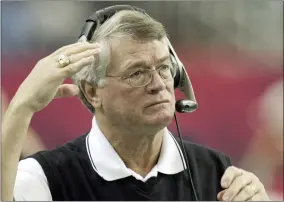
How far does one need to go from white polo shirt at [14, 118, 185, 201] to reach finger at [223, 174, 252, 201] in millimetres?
133

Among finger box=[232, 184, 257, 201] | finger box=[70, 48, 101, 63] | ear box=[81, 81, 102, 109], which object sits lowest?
finger box=[232, 184, 257, 201]

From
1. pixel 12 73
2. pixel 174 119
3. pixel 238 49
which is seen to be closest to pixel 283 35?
pixel 238 49

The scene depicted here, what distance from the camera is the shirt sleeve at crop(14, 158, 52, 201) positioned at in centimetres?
86

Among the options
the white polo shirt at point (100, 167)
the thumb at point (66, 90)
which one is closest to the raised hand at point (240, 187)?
the white polo shirt at point (100, 167)

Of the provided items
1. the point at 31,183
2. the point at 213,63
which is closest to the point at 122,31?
the point at 213,63

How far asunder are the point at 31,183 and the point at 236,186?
0.40 meters

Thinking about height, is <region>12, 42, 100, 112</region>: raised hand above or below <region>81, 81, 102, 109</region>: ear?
above

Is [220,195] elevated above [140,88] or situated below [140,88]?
below

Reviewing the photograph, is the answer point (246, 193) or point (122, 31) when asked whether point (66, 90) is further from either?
point (246, 193)

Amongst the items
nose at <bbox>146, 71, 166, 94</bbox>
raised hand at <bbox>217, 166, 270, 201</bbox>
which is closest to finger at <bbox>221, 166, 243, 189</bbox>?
raised hand at <bbox>217, 166, 270, 201</bbox>

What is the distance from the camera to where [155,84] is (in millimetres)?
893

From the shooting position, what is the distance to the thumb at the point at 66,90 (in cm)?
87

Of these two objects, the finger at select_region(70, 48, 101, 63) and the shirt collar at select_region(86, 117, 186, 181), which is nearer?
the finger at select_region(70, 48, 101, 63)

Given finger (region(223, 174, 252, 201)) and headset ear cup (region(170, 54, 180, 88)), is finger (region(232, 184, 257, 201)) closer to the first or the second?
finger (region(223, 174, 252, 201))
